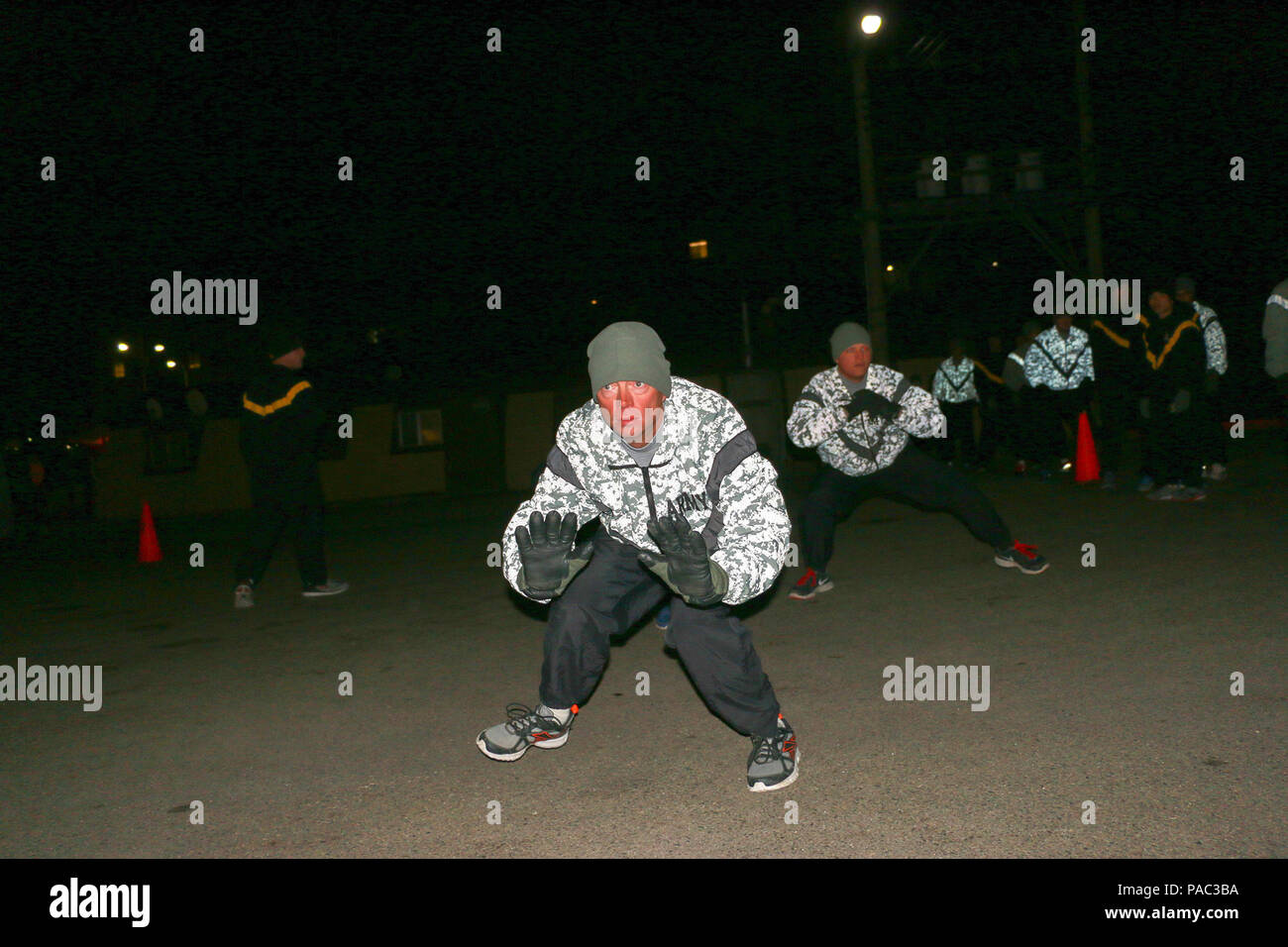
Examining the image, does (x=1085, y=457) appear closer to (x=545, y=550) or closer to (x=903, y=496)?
(x=903, y=496)

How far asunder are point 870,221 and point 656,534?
550 inches

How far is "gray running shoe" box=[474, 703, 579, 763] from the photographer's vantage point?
429 cm

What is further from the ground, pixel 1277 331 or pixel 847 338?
pixel 1277 331

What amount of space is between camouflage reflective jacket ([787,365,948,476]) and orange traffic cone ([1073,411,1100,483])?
5926mm

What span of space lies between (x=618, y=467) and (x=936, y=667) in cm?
225

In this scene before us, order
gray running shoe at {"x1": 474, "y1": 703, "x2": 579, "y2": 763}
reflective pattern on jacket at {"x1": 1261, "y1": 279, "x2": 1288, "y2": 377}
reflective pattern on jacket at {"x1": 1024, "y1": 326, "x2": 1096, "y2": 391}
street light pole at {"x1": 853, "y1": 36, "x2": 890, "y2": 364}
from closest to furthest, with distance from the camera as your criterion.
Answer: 1. gray running shoe at {"x1": 474, "y1": 703, "x2": 579, "y2": 763}
2. reflective pattern on jacket at {"x1": 1261, "y1": 279, "x2": 1288, "y2": 377}
3. reflective pattern on jacket at {"x1": 1024, "y1": 326, "x2": 1096, "y2": 391}
4. street light pole at {"x1": 853, "y1": 36, "x2": 890, "y2": 364}

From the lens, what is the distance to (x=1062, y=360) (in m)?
Answer: 12.5

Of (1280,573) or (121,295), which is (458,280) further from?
(1280,573)

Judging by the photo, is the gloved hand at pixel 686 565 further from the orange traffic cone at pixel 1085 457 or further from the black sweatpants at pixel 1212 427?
the orange traffic cone at pixel 1085 457

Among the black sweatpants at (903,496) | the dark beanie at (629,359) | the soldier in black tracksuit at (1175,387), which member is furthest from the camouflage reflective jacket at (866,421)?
the soldier in black tracksuit at (1175,387)

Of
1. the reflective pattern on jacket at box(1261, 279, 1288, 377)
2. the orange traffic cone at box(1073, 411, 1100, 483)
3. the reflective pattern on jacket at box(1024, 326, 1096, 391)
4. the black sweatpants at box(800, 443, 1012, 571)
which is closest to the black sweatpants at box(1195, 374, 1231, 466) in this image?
the orange traffic cone at box(1073, 411, 1100, 483)

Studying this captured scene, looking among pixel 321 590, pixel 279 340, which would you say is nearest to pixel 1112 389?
pixel 321 590

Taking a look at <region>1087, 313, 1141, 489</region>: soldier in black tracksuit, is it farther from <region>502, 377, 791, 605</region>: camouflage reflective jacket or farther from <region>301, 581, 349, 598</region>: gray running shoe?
<region>502, 377, 791, 605</region>: camouflage reflective jacket

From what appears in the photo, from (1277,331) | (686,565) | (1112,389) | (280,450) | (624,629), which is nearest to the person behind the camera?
(686,565)
